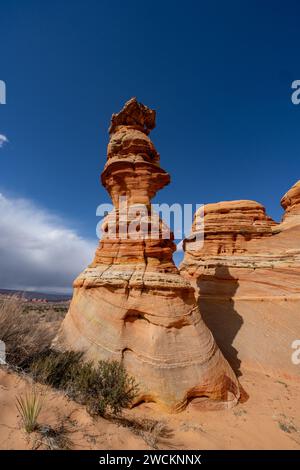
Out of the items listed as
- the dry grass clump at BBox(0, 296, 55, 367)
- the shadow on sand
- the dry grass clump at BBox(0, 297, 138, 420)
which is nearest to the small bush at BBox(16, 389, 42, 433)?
the dry grass clump at BBox(0, 297, 138, 420)

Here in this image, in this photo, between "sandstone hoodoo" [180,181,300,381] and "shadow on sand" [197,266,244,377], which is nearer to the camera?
"sandstone hoodoo" [180,181,300,381]

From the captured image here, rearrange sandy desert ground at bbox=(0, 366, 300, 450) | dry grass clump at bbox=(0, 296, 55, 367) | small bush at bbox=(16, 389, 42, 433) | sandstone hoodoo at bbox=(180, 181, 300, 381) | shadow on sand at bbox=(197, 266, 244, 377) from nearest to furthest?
small bush at bbox=(16, 389, 42, 433), sandy desert ground at bbox=(0, 366, 300, 450), dry grass clump at bbox=(0, 296, 55, 367), sandstone hoodoo at bbox=(180, 181, 300, 381), shadow on sand at bbox=(197, 266, 244, 377)

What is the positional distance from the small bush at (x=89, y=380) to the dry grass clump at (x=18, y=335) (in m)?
0.28

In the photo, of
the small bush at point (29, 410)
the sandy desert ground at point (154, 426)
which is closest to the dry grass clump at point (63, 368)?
the sandy desert ground at point (154, 426)

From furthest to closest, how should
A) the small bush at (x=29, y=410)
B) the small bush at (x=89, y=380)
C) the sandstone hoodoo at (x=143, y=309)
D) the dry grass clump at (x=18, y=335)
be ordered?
the sandstone hoodoo at (x=143, y=309)
the dry grass clump at (x=18, y=335)
the small bush at (x=89, y=380)
the small bush at (x=29, y=410)

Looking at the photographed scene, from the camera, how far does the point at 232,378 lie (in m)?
7.30

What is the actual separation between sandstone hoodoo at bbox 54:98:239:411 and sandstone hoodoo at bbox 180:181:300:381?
11.7 ft

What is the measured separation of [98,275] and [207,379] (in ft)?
14.9

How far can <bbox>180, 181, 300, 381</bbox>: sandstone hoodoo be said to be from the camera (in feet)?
33.2

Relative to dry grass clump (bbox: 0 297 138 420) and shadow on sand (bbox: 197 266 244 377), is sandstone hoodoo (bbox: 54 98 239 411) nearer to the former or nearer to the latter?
dry grass clump (bbox: 0 297 138 420)

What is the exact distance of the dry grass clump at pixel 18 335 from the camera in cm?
532

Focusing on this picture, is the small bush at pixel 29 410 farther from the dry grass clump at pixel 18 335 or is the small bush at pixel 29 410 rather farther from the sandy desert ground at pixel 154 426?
the dry grass clump at pixel 18 335

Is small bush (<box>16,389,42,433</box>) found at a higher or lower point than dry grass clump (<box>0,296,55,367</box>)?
lower

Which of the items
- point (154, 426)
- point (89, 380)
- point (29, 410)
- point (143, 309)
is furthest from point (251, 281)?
point (29, 410)
